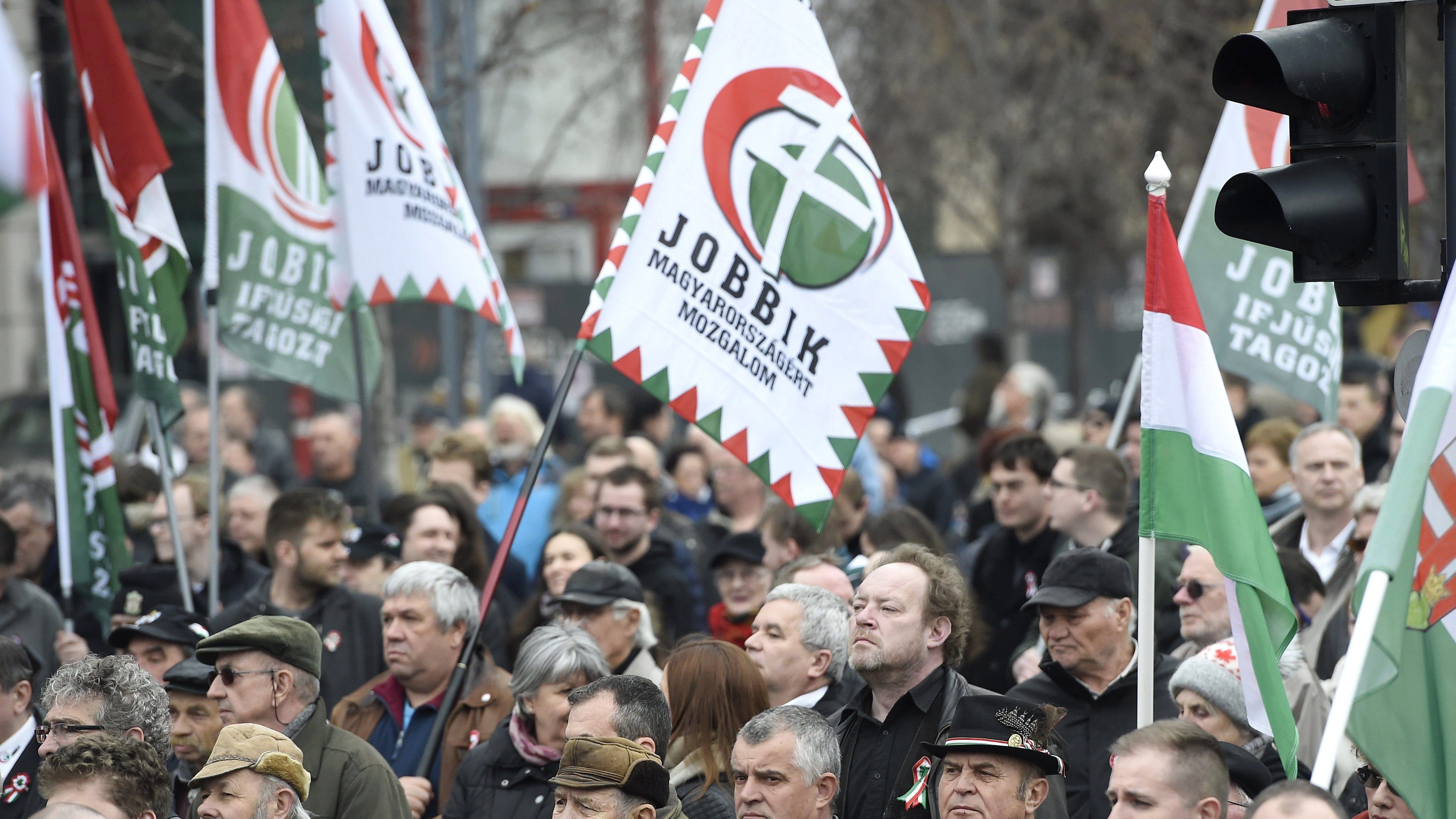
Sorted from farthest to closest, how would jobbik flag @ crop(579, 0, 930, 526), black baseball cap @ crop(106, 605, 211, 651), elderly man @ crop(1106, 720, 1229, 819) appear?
black baseball cap @ crop(106, 605, 211, 651), jobbik flag @ crop(579, 0, 930, 526), elderly man @ crop(1106, 720, 1229, 819)

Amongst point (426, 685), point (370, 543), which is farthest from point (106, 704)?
point (370, 543)

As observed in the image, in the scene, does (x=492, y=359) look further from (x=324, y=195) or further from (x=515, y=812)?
(x=515, y=812)

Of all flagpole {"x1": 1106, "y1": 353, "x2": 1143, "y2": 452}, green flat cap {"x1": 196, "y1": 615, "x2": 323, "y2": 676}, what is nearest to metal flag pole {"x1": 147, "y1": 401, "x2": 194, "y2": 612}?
green flat cap {"x1": 196, "y1": 615, "x2": 323, "y2": 676}

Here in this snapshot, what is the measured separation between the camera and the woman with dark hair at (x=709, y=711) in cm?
575

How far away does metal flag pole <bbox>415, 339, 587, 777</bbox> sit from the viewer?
6023 millimetres

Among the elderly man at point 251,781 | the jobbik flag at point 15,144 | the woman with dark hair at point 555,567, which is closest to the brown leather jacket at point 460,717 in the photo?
the woman with dark hair at point 555,567

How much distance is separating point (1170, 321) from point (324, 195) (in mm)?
4803

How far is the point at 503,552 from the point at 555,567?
1.65m

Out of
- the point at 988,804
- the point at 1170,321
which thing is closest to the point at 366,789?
the point at 988,804

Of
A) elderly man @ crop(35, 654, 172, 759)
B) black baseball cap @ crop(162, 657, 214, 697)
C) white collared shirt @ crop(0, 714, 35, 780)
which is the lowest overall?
white collared shirt @ crop(0, 714, 35, 780)

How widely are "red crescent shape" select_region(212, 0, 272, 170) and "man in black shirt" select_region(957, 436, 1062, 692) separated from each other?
3.96 m

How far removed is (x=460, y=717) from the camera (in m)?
6.65

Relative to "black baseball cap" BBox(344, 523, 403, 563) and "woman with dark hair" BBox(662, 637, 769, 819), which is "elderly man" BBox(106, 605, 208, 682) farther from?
"woman with dark hair" BBox(662, 637, 769, 819)

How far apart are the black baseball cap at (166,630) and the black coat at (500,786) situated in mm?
1398
